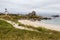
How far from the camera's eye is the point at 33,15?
132 m

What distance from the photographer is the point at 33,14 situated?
441ft

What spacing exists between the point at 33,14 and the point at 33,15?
2.48 metres
